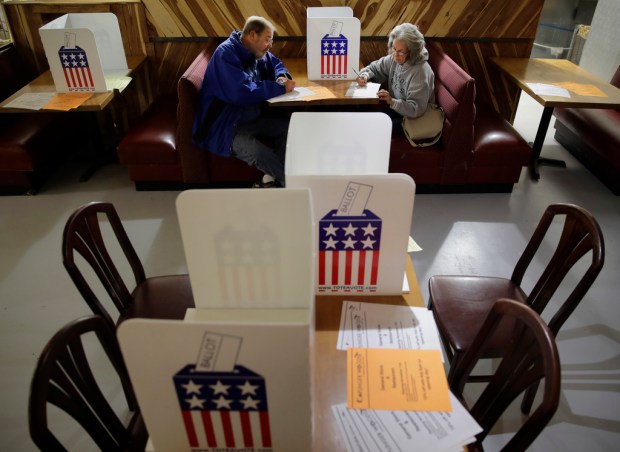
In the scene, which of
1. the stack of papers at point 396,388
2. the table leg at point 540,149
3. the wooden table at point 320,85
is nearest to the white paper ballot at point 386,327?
the stack of papers at point 396,388

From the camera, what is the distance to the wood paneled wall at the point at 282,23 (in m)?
3.66

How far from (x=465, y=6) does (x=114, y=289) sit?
323 cm

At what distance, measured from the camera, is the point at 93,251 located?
1.78m

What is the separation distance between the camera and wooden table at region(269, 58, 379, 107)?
10.2 feet

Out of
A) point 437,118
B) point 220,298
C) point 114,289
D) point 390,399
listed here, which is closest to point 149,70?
point 437,118

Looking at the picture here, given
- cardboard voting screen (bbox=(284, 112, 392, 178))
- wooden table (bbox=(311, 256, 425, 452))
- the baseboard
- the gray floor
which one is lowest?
the gray floor

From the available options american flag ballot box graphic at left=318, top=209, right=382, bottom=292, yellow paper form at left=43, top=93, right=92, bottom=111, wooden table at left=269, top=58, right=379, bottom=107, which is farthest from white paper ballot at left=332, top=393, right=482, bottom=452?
yellow paper form at left=43, top=93, right=92, bottom=111

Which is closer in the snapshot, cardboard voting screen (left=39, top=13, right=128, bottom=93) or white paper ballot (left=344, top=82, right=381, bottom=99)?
cardboard voting screen (left=39, top=13, right=128, bottom=93)

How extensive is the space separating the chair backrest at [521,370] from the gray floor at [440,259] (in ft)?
2.20

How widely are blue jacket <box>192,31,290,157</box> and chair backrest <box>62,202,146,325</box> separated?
1.37 meters

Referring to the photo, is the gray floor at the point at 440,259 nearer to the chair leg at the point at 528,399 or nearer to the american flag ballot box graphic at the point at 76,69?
the chair leg at the point at 528,399

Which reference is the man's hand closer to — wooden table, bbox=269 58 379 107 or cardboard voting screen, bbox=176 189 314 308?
wooden table, bbox=269 58 379 107

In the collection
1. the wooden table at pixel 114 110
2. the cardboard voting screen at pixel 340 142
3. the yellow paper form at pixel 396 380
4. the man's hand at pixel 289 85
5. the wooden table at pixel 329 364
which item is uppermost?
the cardboard voting screen at pixel 340 142

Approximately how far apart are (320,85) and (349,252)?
2106 millimetres
